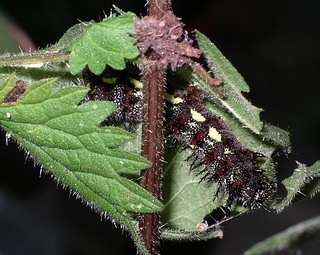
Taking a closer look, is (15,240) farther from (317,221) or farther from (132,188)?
(317,221)

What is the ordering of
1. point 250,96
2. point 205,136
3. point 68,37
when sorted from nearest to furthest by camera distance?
point 68,37 < point 205,136 < point 250,96

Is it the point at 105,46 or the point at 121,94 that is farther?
the point at 121,94

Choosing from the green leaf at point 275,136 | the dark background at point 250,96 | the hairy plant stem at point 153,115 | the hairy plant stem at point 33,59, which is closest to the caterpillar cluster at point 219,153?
the green leaf at point 275,136

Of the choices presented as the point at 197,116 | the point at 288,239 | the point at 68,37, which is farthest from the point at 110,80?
the point at 288,239

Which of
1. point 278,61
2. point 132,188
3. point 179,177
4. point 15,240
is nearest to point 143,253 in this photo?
point 132,188

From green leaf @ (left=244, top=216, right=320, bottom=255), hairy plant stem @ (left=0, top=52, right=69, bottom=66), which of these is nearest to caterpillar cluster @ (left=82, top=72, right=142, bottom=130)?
hairy plant stem @ (left=0, top=52, right=69, bottom=66)

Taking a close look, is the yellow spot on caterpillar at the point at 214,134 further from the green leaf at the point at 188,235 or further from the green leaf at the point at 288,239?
the green leaf at the point at 288,239

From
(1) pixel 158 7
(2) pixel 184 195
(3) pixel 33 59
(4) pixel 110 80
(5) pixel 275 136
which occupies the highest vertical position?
(1) pixel 158 7

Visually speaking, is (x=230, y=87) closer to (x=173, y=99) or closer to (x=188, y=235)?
(x=173, y=99)

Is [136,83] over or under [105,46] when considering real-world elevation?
under
